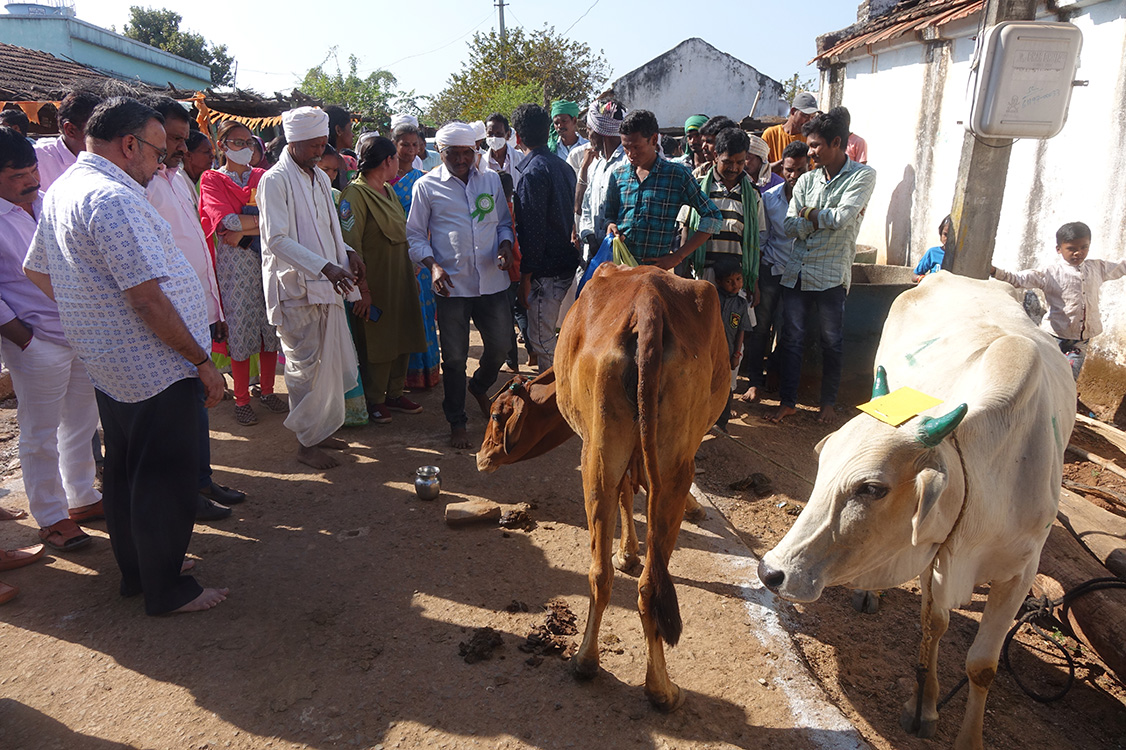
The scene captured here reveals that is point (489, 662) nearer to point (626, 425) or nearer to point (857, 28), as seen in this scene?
point (626, 425)

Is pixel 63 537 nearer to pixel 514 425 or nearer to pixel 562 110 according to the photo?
pixel 514 425

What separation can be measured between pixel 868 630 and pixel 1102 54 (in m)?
5.81

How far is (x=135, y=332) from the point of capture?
315cm

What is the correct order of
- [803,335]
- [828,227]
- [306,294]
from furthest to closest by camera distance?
[803,335] → [828,227] → [306,294]

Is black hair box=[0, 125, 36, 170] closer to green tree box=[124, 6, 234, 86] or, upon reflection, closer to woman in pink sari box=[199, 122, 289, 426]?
woman in pink sari box=[199, 122, 289, 426]

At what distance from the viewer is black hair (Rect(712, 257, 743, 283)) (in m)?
5.48

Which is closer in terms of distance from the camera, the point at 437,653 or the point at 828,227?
the point at 437,653

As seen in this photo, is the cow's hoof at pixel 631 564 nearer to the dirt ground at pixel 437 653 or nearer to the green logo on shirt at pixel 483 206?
the dirt ground at pixel 437 653

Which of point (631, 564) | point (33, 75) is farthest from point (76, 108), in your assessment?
point (33, 75)

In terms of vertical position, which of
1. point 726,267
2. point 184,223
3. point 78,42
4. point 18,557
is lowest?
point 18,557

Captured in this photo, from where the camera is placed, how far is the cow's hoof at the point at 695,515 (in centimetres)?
441

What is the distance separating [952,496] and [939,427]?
1.03 ft

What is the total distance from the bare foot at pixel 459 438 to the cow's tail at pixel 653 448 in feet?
9.51

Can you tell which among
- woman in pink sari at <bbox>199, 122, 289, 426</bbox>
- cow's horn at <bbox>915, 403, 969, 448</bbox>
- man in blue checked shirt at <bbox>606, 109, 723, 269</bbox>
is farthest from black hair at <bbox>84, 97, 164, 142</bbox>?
cow's horn at <bbox>915, 403, 969, 448</bbox>
